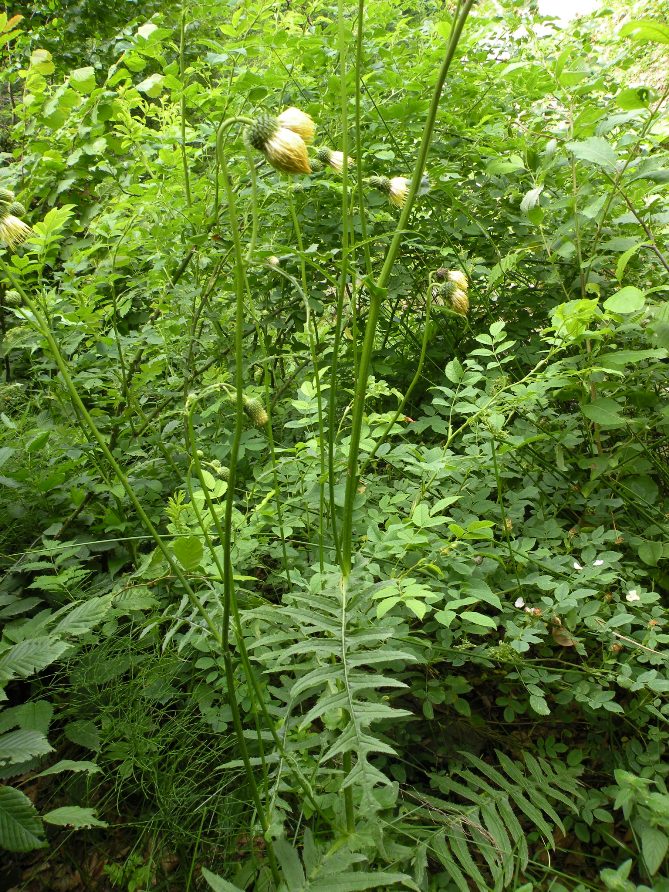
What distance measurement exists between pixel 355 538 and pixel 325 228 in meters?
0.95

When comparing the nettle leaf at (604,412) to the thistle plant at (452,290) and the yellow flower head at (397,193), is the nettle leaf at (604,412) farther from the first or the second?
the yellow flower head at (397,193)

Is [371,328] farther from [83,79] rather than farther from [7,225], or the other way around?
[83,79]

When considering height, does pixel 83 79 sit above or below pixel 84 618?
above

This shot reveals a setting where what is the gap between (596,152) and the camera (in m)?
1.26

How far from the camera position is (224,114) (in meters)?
1.54

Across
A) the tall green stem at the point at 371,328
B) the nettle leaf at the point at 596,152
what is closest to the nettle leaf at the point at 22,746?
the tall green stem at the point at 371,328

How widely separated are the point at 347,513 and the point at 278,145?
48 cm

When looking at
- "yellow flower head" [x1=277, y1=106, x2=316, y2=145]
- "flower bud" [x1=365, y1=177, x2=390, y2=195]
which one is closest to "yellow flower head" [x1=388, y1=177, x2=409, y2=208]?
"flower bud" [x1=365, y1=177, x2=390, y2=195]

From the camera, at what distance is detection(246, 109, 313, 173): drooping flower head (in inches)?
29.9

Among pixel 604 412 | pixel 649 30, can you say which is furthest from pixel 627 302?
pixel 649 30

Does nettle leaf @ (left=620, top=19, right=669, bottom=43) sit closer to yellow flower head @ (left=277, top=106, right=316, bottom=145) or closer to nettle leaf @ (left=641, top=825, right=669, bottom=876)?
yellow flower head @ (left=277, top=106, right=316, bottom=145)

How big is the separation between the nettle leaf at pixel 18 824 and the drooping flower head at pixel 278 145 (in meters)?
0.97

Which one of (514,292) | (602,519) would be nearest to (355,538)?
(602,519)

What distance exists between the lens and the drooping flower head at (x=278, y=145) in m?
0.76
